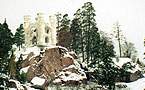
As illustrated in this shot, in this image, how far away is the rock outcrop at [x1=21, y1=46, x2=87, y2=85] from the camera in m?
27.7

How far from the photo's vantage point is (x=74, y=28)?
1663 inches

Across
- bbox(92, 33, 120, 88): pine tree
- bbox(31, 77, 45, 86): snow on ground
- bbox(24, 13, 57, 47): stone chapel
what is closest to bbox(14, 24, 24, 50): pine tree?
bbox(24, 13, 57, 47): stone chapel

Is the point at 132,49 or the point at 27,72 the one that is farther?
the point at 132,49

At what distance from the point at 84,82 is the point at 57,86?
4405 millimetres

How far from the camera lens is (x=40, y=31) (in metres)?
34.8

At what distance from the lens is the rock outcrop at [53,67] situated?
27719 millimetres

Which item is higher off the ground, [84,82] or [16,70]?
[16,70]

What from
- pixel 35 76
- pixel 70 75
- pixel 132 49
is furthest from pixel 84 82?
pixel 132 49

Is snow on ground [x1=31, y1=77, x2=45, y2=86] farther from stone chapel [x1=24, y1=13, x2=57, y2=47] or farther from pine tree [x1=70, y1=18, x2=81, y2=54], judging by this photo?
pine tree [x1=70, y1=18, x2=81, y2=54]

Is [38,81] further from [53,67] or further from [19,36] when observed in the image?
[19,36]

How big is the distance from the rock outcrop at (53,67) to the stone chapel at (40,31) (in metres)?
5.33

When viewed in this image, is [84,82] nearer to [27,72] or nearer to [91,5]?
[27,72]

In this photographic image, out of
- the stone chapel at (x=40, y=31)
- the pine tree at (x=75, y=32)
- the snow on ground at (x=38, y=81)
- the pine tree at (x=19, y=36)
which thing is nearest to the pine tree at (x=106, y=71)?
the snow on ground at (x=38, y=81)

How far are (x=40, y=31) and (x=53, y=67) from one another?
907 cm
